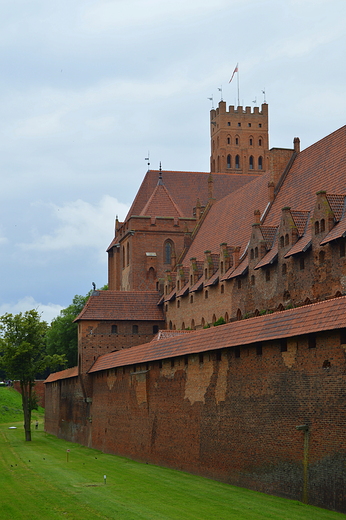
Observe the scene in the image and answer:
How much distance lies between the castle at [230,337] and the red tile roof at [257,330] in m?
0.07

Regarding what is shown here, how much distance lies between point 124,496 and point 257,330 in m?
6.95

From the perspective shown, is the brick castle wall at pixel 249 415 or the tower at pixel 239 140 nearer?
the brick castle wall at pixel 249 415

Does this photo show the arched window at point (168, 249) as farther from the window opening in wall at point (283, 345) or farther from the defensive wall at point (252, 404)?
the window opening in wall at point (283, 345)

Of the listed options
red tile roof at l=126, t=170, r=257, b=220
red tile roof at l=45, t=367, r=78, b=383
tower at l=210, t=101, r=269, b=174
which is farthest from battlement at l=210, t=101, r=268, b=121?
red tile roof at l=45, t=367, r=78, b=383

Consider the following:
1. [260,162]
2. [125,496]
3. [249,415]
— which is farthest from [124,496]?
[260,162]

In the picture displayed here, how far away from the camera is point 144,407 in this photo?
4050 cm

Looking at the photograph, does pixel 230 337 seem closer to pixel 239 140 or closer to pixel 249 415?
pixel 249 415

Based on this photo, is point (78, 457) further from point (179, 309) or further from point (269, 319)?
point (269, 319)

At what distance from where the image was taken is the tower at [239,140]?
314ft

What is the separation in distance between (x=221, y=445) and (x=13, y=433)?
A: 1556 inches

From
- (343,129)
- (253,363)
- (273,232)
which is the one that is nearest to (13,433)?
(273,232)

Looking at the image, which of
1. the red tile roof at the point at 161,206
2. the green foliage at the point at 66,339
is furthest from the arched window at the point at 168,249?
the green foliage at the point at 66,339

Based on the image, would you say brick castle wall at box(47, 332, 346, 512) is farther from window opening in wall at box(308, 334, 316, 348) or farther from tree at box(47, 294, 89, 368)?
tree at box(47, 294, 89, 368)

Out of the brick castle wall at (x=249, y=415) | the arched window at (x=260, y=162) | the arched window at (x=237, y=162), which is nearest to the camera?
the brick castle wall at (x=249, y=415)
